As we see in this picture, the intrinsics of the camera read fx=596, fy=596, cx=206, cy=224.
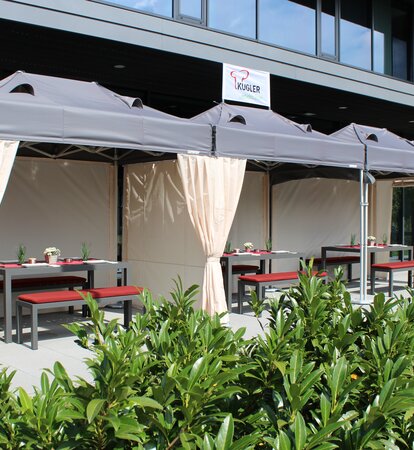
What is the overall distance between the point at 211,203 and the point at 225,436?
16.4 ft

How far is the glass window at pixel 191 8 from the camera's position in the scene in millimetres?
8945

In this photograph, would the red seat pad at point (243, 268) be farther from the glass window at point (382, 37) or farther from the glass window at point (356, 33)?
the glass window at point (382, 37)

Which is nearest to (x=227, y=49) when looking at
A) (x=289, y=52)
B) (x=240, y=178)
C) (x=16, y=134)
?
(x=289, y=52)

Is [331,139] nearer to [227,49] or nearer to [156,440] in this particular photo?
[227,49]

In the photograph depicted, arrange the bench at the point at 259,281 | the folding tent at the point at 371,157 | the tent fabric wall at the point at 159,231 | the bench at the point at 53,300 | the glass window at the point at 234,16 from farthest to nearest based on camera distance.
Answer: the glass window at the point at 234,16 → the folding tent at the point at 371,157 → the bench at the point at 259,281 → the tent fabric wall at the point at 159,231 → the bench at the point at 53,300

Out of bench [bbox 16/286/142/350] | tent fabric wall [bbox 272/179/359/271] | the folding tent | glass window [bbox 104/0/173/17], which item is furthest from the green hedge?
tent fabric wall [bbox 272/179/359/271]

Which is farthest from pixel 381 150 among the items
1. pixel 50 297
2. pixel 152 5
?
pixel 50 297

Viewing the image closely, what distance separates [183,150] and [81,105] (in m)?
1.19

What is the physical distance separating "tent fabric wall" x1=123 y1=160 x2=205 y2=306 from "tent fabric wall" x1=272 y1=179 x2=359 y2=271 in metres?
3.08

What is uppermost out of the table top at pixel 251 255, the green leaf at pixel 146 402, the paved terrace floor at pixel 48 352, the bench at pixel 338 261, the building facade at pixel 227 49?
the building facade at pixel 227 49

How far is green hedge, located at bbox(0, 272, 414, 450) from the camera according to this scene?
1786mm

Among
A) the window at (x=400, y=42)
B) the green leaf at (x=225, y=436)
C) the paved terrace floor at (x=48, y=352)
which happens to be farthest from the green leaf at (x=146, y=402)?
the window at (x=400, y=42)

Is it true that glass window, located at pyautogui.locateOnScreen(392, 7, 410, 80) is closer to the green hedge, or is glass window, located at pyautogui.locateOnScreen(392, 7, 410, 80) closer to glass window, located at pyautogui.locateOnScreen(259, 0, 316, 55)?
glass window, located at pyautogui.locateOnScreen(259, 0, 316, 55)

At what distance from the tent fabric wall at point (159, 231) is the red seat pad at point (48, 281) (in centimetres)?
93
